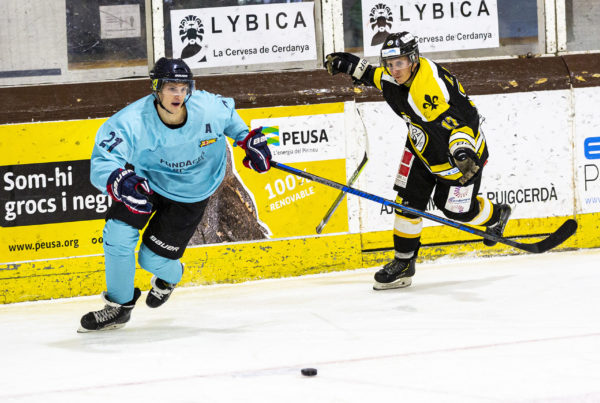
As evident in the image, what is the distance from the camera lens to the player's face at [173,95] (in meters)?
3.42

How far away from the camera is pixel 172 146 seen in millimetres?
3531

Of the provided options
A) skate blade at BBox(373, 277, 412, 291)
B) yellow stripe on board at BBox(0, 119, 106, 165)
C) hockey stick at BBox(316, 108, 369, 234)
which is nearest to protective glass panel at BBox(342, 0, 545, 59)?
hockey stick at BBox(316, 108, 369, 234)

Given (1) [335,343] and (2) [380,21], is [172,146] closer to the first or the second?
(1) [335,343]

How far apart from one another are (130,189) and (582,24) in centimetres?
343

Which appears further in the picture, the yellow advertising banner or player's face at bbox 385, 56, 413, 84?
the yellow advertising banner

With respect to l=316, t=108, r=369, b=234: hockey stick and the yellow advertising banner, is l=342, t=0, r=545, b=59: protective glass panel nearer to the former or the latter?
the yellow advertising banner

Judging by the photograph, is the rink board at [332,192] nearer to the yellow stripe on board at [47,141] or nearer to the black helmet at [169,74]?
the yellow stripe on board at [47,141]

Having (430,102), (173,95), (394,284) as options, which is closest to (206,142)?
(173,95)

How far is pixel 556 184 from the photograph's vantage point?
5.30 m

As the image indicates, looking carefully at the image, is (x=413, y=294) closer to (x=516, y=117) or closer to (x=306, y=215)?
(x=306, y=215)

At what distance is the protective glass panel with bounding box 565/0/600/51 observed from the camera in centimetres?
545

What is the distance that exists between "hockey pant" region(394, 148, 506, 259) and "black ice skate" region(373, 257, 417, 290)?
4 cm

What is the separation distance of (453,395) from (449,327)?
100 cm

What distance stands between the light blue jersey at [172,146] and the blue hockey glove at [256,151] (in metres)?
0.06
